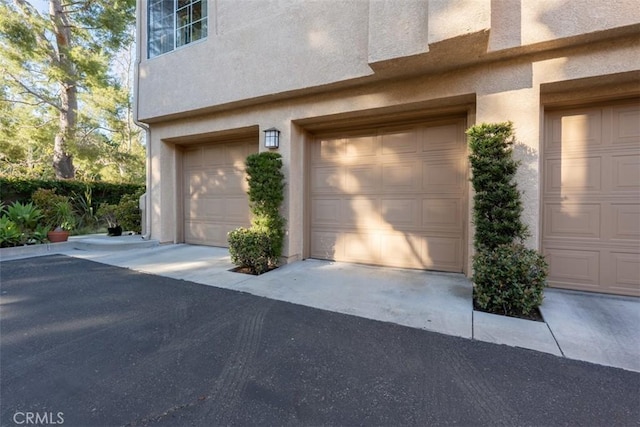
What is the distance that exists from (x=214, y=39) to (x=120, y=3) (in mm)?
7933

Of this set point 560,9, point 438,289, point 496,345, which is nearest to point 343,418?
point 496,345

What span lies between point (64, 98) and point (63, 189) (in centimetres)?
426

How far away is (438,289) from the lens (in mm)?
3979

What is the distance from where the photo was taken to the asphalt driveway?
1.74 metres

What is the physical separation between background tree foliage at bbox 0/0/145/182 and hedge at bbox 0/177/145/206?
53.2 inches

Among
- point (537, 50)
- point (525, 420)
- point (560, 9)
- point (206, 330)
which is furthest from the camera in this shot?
point (537, 50)

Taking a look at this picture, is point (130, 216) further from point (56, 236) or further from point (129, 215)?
point (56, 236)

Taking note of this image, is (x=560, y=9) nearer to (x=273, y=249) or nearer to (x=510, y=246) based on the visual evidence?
(x=510, y=246)

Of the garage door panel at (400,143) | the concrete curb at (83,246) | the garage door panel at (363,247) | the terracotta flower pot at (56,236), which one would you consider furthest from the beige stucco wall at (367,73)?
the terracotta flower pot at (56,236)

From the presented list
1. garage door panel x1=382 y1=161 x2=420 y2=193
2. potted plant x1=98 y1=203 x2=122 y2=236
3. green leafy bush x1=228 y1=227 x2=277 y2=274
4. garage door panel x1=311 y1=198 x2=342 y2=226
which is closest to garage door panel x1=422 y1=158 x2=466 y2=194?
garage door panel x1=382 y1=161 x2=420 y2=193

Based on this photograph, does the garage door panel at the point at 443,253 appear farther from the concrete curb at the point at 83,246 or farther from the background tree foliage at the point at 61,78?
the background tree foliage at the point at 61,78

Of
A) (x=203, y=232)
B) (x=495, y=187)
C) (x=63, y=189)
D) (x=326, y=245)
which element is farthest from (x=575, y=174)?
(x=63, y=189)
